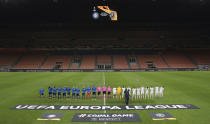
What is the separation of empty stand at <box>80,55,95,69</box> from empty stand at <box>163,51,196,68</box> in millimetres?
28129

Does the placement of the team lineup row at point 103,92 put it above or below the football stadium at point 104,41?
below

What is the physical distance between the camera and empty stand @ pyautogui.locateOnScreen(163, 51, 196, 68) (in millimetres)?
54656

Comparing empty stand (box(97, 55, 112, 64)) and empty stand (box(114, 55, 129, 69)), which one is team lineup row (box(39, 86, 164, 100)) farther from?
empty stand (box(97, 55, 112, 64))

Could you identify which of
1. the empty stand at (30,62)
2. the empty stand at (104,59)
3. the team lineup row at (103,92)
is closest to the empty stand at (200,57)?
the empty stand at (104,59)

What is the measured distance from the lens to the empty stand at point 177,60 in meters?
54.7

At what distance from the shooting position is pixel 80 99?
52.0 ft

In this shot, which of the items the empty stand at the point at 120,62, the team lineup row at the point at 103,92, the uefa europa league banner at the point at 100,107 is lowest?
the uefa europa league banner at the point at 100,107

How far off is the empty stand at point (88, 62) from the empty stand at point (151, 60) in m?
17.8

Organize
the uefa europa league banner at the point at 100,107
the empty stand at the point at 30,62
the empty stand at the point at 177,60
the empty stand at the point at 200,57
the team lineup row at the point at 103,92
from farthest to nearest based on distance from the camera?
the empty stand at the point at 200,57, the empty stand at the point at 30,62, the empty stand at the point at 177,60, the team lineup row at the point at 103,92, the uefa europa league banner at the point at 100,107

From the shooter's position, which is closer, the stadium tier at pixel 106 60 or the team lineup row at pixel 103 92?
the team lineup row at pixel 103 92

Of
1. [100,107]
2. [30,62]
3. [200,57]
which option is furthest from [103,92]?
[200,57]

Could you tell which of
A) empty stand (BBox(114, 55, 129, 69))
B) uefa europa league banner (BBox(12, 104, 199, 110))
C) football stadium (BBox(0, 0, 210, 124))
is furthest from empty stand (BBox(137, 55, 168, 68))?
uefa europa league banner (BBox(12, 104, 199, 110))

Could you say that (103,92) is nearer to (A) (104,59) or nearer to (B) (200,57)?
(A) (104,59)

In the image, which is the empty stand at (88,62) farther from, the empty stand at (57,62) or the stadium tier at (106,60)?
the empty stand at (57,62)
